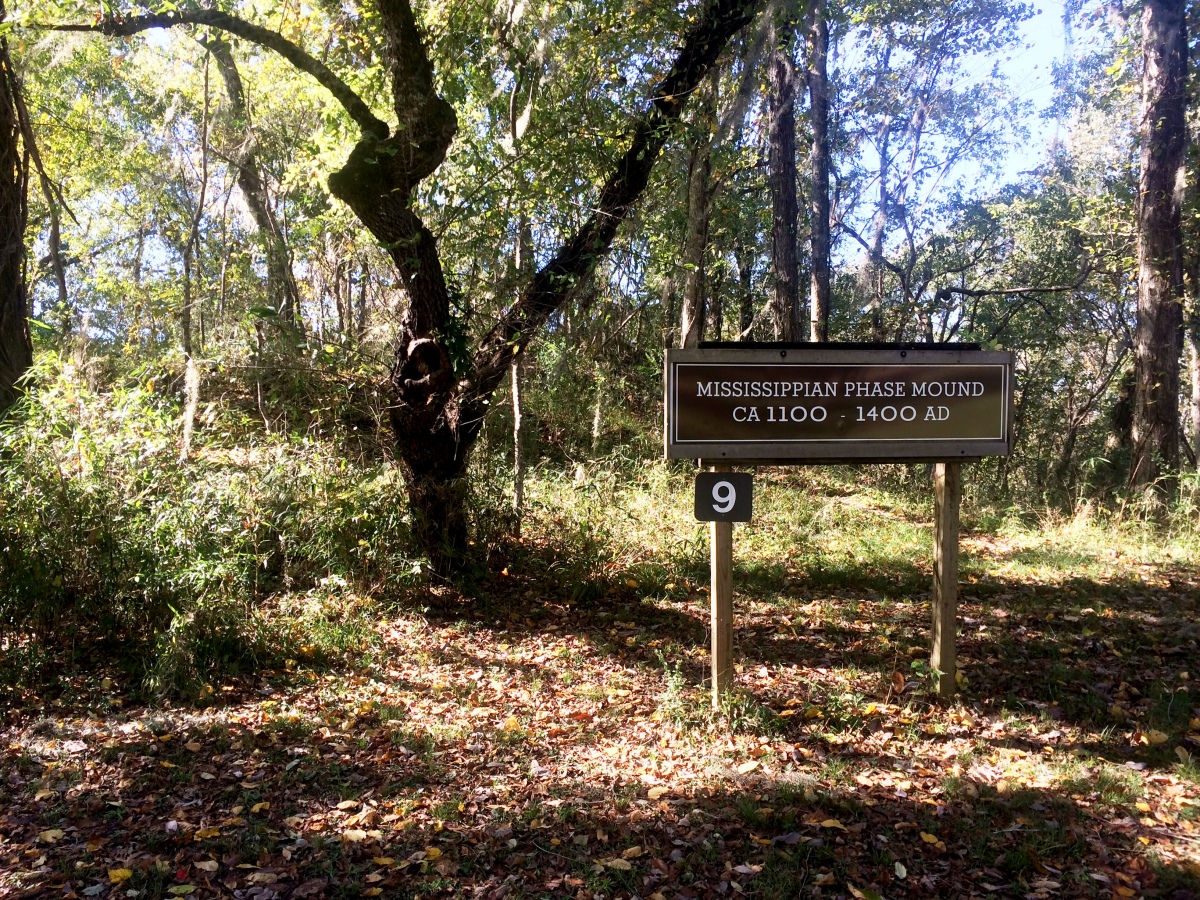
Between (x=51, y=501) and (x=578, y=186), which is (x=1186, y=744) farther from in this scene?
(x=51, y=501)

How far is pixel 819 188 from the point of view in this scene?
15.9 m

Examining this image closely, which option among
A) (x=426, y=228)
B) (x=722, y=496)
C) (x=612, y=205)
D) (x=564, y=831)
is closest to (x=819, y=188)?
(x=612, y=205)

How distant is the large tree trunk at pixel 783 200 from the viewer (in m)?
13.1

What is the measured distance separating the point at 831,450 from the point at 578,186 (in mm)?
4083

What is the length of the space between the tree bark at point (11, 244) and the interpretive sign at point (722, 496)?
5.84 metres

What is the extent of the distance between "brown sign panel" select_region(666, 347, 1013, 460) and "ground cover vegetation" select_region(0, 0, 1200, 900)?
160 cm

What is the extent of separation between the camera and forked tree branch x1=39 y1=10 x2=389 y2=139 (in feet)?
21.9

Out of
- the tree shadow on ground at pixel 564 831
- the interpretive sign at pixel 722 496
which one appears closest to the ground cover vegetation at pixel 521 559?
the tree shadow on ground at pixel 564 831

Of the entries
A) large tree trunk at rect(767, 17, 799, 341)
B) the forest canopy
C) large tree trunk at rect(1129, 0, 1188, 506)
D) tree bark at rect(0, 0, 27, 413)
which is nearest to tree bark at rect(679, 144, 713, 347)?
the forest canopy

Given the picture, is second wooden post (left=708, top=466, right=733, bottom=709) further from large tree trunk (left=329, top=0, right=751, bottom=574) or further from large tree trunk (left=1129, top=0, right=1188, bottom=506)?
large tree trunk (left=1129, top=0, right=1188, bottom=506)

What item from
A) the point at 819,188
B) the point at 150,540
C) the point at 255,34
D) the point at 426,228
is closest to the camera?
the point at 150,540

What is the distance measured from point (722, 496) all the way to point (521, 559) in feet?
11.5

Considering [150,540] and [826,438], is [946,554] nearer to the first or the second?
[826,438]

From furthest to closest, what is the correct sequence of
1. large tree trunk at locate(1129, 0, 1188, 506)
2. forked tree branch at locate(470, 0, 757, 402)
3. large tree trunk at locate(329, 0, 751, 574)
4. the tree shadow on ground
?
large tree trunk at locate(1129, 0, 1188, 506) → forked tree branch at locate(470, 0, 757, 402) → large tree trunk at locate(329, 0, 751, 574) → the tree shadow on ground
